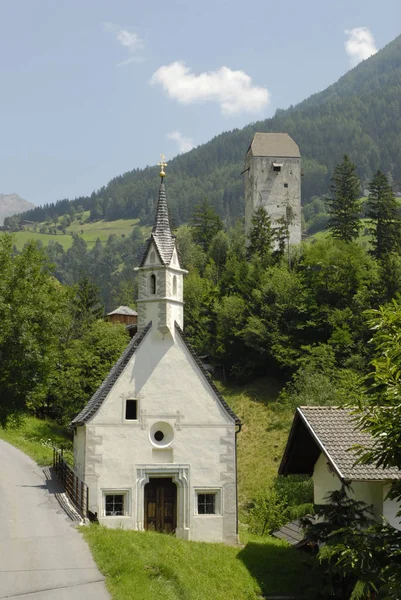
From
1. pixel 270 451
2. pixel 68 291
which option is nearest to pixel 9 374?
pixel 68 291

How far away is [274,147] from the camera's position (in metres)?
95.7

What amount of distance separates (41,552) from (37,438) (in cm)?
2538

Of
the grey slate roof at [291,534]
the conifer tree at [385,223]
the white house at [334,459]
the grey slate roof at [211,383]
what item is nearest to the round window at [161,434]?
the grey slate roof at [211,383]

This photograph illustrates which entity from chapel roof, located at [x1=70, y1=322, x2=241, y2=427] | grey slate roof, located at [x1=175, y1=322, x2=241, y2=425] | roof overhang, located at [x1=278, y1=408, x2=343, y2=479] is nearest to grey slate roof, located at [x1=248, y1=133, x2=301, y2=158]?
grey slate roof, located at [x1=175, y1=322, x2=241, y2=425]

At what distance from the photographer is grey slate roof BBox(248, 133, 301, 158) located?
94.4 meters

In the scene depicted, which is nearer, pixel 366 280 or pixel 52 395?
pixel 52 395

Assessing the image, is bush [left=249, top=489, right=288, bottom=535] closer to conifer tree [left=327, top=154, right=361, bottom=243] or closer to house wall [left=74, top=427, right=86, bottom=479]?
house wall [left=74, top=427, right=86, bottom=479]

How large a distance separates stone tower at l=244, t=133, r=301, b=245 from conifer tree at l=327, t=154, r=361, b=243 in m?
5.76

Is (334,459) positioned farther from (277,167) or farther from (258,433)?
(277,167)

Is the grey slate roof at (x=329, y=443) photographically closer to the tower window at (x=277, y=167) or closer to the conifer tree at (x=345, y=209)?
the conifer tree at (x=345, y=209)

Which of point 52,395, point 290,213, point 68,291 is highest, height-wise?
point 290,213

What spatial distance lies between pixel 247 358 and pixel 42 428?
74.8 ft

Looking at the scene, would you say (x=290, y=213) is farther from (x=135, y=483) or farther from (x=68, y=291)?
(x=135, y=483)

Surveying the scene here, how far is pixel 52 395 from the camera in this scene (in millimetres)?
51000
